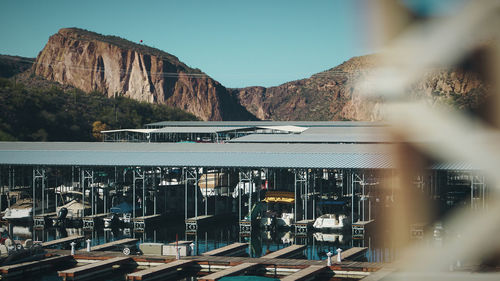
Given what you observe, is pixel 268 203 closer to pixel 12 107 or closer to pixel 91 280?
pixel 91 280

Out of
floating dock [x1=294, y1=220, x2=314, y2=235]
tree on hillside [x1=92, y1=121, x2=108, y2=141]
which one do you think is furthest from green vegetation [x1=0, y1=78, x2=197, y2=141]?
floating dock [x1=294, y1=220, x2=314, y2=235]

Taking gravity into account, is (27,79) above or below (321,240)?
above

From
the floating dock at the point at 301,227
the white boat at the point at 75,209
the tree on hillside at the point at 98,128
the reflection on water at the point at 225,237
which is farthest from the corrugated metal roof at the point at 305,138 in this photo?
the tree on hillside at the point at 98,128

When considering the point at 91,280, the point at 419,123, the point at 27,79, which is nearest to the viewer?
the point at 419,123

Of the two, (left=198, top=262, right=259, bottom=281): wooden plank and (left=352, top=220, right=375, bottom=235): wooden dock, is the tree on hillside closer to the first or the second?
(left=352, top=220, right=375, bottom=235): wooden dock

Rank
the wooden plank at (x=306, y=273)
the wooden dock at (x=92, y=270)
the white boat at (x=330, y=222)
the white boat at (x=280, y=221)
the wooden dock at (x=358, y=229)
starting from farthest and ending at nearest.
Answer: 1. the white boat at (x=280, y=221)
2. the white boat at (x=330, y=222)
3. the wooden dock at (x=358, y=229)
4. the wooden dock at (x=92, y=270)
5. the wooden plank at (x=306, y=273)

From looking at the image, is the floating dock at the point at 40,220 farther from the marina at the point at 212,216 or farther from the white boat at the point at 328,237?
the white boat at the point at 328,237

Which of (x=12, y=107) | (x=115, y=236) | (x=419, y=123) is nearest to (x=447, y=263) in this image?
(x=419, y=123)
